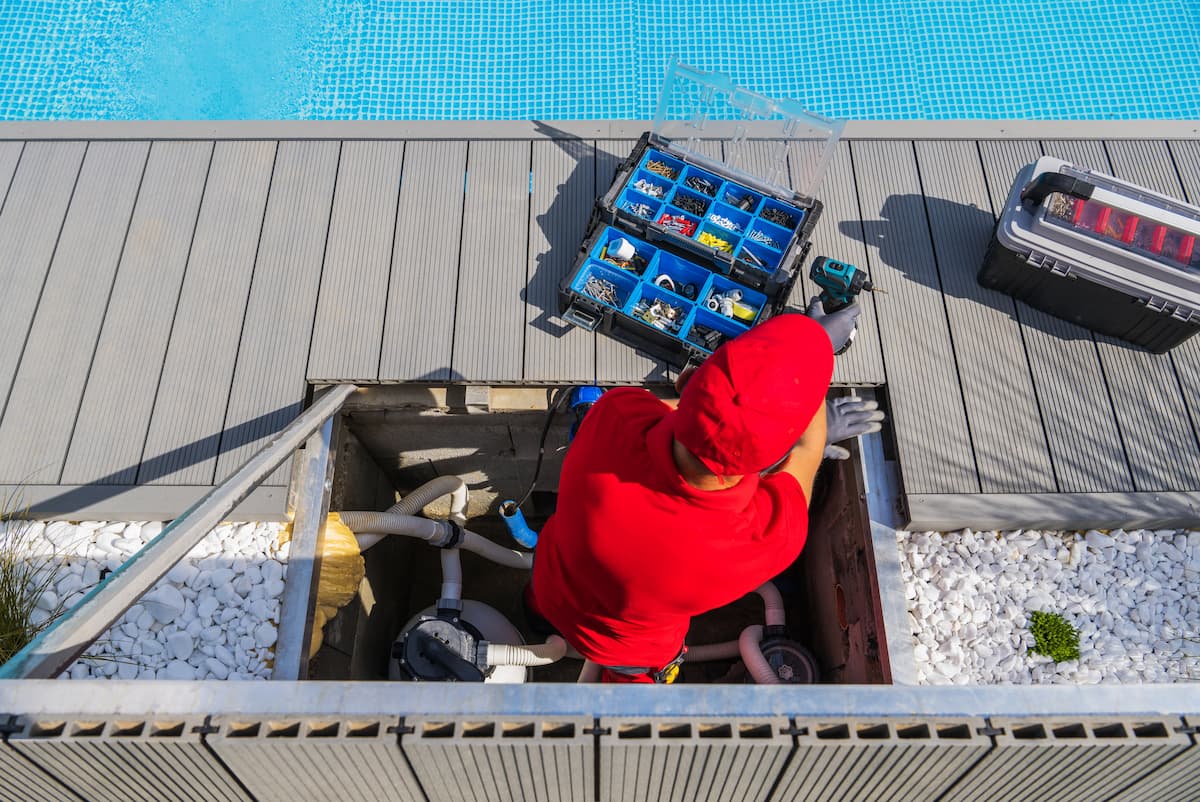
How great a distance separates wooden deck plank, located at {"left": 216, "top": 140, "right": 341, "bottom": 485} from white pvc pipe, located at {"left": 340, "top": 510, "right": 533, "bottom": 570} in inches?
19.1

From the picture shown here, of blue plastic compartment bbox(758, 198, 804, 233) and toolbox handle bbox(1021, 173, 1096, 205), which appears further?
blue plastic compartment bbox(758, 198, 804, 233)

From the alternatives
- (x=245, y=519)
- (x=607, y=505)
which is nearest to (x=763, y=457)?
(x=607, y=505)

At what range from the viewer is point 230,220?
4.06 metres

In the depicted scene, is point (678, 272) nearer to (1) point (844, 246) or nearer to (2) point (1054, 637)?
(1) point (844, 246)

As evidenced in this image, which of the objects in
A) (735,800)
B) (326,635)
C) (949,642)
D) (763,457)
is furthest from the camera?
(326,635)

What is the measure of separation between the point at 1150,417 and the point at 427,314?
376 centimetres

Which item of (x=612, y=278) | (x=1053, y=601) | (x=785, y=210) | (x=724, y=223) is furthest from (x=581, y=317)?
(x=1053, y=601)

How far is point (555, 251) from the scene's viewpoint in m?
3.99

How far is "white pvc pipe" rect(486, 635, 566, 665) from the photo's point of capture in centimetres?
391

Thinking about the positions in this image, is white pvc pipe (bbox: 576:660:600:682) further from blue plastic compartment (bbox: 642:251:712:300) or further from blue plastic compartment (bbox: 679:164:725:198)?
blue plastic compartment (bbox: 679:164:725:198)

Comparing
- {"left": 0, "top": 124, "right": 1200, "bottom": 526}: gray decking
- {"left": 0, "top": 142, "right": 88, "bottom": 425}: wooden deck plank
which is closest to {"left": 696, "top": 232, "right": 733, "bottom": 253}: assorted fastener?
{"left": 0, "top": 124, "right": 1200, "bottom": 526}: gray decking

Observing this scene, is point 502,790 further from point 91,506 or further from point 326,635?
point 91,506

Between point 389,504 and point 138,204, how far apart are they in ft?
7.53

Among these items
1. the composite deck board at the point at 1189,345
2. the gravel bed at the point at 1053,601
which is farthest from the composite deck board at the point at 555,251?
the composite deck board at the point at 1189,345
